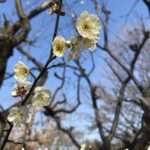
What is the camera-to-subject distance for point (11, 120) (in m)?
1.60

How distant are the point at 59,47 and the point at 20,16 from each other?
6.44 metres

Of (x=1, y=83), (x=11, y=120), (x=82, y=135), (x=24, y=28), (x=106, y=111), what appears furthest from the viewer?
(x=82, y=135)

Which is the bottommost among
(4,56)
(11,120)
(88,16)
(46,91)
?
(11,120)

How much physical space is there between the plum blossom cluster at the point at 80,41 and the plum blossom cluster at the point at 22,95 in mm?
166

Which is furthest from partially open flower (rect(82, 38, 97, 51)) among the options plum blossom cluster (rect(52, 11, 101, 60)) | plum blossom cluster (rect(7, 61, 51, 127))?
plum blossom cluster (rect(7, 61, 51, 127))

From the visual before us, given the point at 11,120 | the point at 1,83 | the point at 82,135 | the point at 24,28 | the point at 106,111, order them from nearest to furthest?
the point at 11,120, the point at 1,83, the point at 24,28, the point at 106,111, the point at 82,135

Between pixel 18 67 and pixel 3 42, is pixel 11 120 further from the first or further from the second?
pixel 3 42

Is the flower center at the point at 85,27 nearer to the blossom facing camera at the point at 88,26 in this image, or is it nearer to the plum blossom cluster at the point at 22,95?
the blossom facing camera at the point at 88,26

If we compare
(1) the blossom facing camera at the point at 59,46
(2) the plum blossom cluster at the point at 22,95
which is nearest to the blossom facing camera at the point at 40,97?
(2) the plum blossom cluster at the point at 22,95

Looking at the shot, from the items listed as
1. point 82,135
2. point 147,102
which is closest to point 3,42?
point 147,102

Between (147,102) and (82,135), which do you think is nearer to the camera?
(147,102)

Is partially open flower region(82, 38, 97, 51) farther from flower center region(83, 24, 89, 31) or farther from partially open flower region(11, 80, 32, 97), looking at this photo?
partially open flower region(11, 80, 32, 97)

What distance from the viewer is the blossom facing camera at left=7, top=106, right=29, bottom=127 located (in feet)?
5.21

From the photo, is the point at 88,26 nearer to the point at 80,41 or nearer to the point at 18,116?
the point at 80,41
